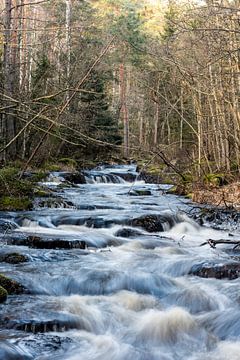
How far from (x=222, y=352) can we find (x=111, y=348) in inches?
44.0

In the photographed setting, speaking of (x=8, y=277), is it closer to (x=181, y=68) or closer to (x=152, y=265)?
(x=152, y=265)

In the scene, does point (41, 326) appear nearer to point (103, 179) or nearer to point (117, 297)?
point (117, 297)

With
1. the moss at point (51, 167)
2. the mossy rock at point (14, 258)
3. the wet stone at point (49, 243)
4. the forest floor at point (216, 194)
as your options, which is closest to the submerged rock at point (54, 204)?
the forest floor at point (216, 194)

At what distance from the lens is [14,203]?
1157cm

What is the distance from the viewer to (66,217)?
34.7 ft

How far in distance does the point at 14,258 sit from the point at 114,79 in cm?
2628

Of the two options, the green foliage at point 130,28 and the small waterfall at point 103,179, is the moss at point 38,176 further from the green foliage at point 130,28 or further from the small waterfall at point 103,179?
the green foliage at point 130,28

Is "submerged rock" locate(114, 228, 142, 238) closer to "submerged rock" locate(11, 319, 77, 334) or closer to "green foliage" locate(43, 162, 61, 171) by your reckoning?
"submerged rock" locate(11, 319, 77, 334)

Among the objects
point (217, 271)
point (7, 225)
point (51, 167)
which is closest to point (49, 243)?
point (7, 225)

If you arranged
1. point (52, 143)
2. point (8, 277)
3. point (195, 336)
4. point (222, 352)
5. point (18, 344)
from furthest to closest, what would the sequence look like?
point (52, 143), point (8, 277), point (195, 336), point (222, 352), point (18, 344)

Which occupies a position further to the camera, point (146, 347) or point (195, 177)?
point (195, 177)

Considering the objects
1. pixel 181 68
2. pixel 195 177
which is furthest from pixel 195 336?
pixel 195 177

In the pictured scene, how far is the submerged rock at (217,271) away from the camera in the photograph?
A: 6.77 metres

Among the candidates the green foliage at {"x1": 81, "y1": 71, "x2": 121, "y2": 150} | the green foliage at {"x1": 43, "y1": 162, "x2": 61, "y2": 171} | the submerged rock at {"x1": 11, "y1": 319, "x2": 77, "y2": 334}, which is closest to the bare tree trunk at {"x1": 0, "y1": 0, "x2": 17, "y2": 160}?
the green foliage at {"x1": 43, "y1": 162, "x2": 61, "y2": 171}
